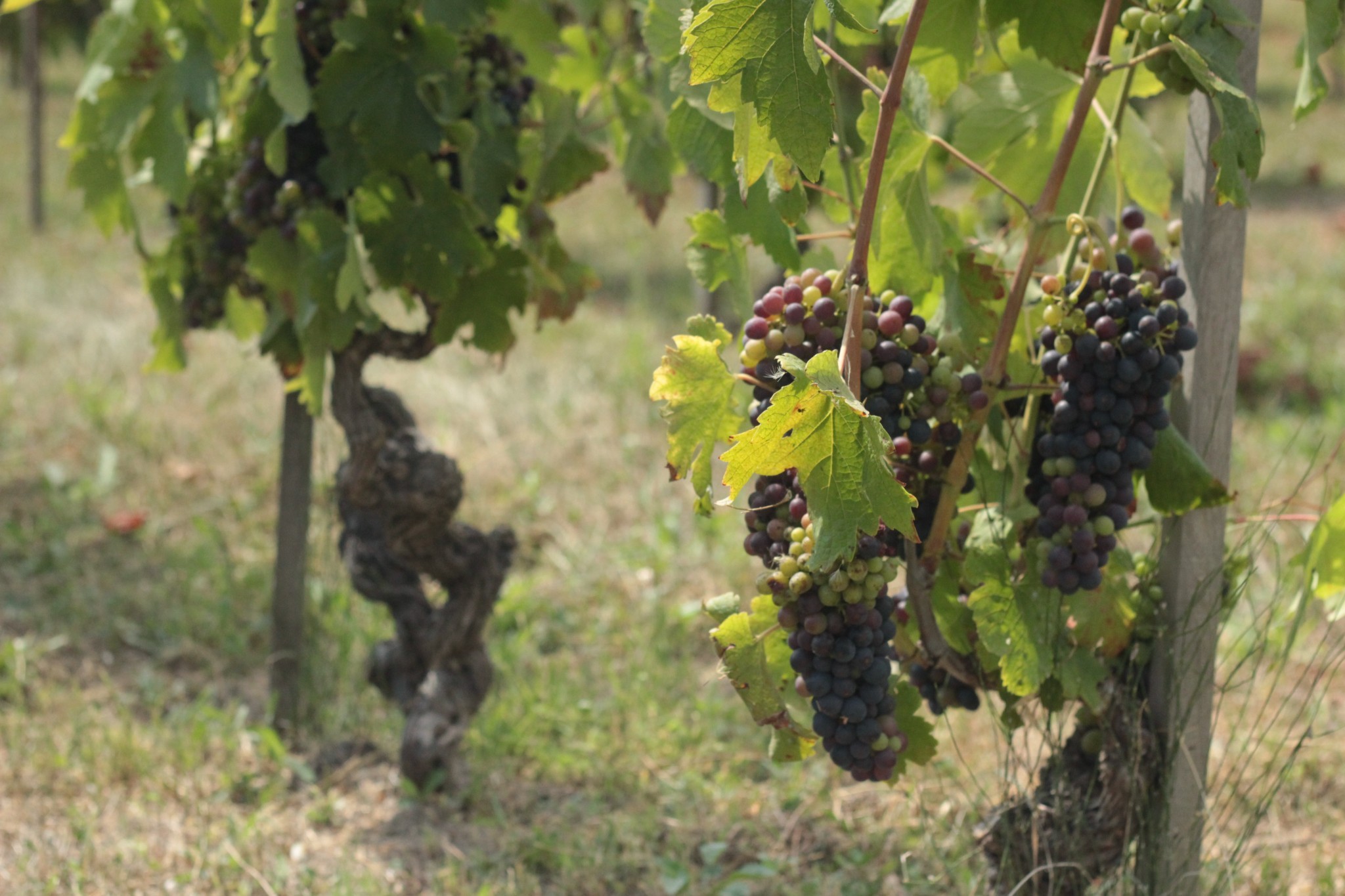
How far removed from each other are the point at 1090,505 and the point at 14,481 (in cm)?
395

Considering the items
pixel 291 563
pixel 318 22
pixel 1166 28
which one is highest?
pixel 318 22

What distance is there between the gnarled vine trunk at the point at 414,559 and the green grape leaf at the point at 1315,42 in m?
1.65

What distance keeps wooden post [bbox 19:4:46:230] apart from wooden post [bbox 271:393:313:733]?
202 inches

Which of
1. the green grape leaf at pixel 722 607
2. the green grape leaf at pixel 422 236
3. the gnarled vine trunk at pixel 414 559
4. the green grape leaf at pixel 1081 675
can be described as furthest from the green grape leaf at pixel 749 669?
the gnarled vine trunk at pixel 414 559

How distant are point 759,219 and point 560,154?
910 millimetres

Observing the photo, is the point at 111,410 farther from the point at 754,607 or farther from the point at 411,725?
the point at 754,607

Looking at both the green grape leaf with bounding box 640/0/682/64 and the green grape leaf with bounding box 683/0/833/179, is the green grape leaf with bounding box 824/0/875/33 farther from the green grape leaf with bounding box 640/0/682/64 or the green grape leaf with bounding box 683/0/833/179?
the green grape leaf with bounding box 640/0/682/64

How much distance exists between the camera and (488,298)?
248cm

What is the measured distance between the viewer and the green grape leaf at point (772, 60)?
1.21 m

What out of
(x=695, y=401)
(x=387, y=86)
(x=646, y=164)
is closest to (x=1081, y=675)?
(x=695, y=401)

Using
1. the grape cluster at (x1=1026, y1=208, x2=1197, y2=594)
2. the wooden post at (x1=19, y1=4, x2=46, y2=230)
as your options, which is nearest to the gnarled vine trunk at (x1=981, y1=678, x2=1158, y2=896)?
the grape cluster at (x1=1026, y1=208, x2=1197, y2=594)

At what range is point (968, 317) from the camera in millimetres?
1697

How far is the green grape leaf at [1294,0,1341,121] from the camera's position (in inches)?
59.5

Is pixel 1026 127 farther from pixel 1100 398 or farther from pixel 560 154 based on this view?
pixel 560 154
